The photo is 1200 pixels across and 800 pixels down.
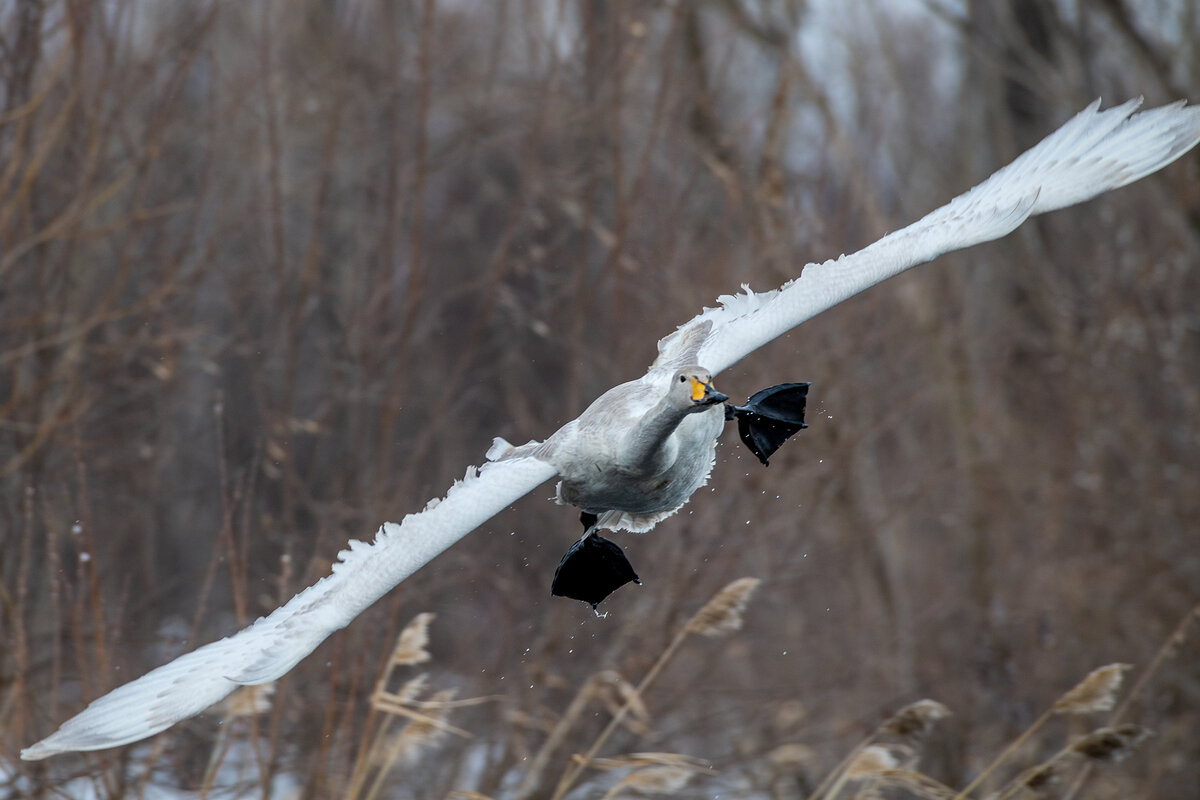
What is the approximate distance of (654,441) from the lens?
5.06 m

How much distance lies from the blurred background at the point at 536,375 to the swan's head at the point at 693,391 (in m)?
1.86

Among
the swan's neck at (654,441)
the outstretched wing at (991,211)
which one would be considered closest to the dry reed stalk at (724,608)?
the swan's neck at (654,441)

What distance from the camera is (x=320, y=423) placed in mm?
8109

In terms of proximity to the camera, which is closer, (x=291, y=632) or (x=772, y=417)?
(x=291, y=632)

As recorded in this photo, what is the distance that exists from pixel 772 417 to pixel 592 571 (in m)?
1.10

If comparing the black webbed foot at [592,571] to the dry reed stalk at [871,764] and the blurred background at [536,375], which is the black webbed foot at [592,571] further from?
the dry reed stalk at [871,764]

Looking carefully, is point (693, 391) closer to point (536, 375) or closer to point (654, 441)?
point (654, 441)

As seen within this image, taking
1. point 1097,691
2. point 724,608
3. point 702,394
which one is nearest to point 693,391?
point 702,394

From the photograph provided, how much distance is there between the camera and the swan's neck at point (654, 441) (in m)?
4.91

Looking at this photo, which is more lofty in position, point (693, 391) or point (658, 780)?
point (693, 391)

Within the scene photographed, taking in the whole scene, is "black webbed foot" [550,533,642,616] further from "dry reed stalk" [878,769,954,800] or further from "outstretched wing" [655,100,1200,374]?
"dry reed stalk" [878,769,954,800]

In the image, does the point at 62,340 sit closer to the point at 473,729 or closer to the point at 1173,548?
the point at 473,729

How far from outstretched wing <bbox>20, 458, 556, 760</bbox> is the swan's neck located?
394 mm

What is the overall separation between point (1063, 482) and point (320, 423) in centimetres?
820
